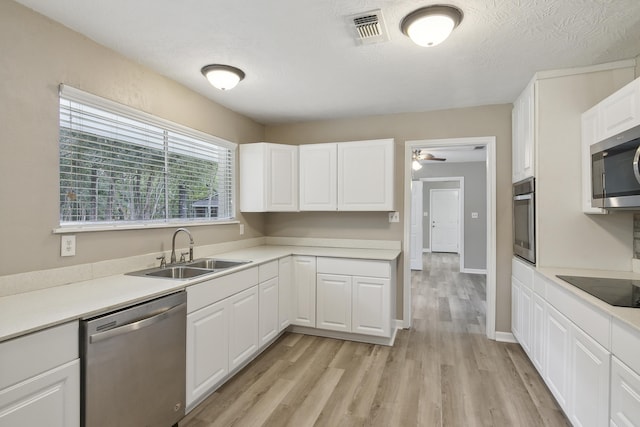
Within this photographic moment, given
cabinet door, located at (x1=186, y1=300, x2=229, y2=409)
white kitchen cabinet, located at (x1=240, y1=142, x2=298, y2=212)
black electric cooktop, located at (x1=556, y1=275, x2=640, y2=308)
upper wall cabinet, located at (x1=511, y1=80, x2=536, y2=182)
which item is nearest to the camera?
black electric cooktop, located at (x1=556, y1=275, x2=640, y2=308)

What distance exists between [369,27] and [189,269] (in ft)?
7.09

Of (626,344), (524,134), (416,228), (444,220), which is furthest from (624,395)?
(444,220)

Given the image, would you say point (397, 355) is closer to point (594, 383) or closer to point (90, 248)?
point (594, 383)

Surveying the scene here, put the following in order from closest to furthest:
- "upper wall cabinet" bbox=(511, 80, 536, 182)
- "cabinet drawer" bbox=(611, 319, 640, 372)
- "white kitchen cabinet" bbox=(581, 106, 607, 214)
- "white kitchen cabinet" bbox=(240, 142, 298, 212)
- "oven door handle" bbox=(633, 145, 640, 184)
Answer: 1. "cabinet drawer" bbox=(611, 319, 640, 372)
2. "oven door handle" bbox=(633, 145, 640, 184)
3. "white kitchen cabinet" bbox=(581, 106, 607, 214)
4. "upper wall cabinet" bbox=(511, 80, 536, 182)
5. "white kitchen cabinet" bbox=(240, 142, 298, 212)

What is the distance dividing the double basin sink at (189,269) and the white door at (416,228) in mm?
5191

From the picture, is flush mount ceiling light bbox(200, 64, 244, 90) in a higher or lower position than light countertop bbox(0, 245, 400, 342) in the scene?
higher

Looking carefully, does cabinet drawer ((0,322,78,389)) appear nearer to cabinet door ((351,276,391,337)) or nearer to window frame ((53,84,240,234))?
window frame ((53,84,240,234))

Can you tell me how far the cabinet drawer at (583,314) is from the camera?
1.53 metres

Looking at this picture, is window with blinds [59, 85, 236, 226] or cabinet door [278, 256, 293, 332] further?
cabinet door [278, 256, 293, 332]

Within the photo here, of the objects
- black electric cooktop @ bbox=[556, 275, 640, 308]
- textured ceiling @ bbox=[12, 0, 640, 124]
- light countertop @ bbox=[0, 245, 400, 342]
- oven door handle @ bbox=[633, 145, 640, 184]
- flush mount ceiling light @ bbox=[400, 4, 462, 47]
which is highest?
textured ceiling @ bbox=[12, 0, 640, 124]

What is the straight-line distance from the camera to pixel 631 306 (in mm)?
1504

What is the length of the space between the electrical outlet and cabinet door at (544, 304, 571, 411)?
3.02 metres

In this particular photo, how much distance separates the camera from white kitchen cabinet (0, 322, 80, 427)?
1178 millimetres

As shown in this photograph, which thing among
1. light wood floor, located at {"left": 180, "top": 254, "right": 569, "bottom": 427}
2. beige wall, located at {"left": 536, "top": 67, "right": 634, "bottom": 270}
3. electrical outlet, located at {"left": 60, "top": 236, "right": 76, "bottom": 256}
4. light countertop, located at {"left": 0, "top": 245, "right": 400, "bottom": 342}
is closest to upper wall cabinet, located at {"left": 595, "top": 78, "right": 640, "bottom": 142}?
beige wall, located at {"left": 536, "top": 67, "right": 634, "bottom": 270}
